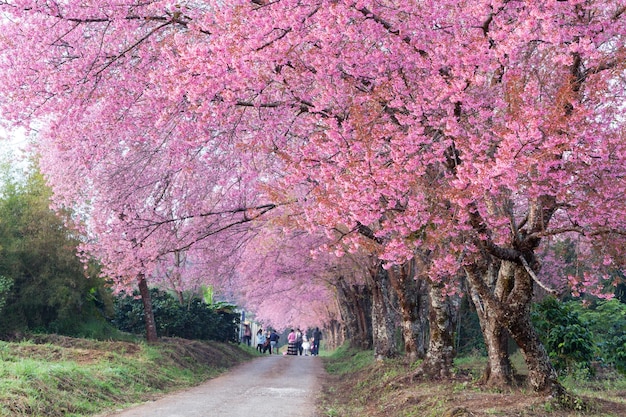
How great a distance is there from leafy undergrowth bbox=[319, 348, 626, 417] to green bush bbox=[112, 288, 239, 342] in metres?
8.52

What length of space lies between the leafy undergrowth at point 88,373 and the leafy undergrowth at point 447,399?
3.49 meters

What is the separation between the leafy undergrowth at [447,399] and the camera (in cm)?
720

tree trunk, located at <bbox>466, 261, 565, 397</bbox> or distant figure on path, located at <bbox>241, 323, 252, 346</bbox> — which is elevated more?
distant figure on path, located at <bbox>241, 323, 252, 346</bbox>

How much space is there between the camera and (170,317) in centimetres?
2164

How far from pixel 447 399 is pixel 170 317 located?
15.3m

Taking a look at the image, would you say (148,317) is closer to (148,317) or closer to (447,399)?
(148,317)

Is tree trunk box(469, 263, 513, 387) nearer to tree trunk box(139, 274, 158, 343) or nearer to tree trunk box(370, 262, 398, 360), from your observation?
tree trunk box(370, 262, 398, 360)

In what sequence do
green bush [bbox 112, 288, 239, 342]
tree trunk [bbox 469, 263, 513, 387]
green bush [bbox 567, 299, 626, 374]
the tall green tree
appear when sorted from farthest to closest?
green bush [bbox 112, 288, 239, 342]
the tall green tree
green bush [bbox 567, 299, 626, 374]
tree trunk [bbox 469, 263, 513, 387]

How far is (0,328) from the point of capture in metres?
16.4

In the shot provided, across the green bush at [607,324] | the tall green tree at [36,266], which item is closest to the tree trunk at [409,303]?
the green bush at [607,324]

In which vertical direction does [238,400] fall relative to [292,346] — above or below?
below

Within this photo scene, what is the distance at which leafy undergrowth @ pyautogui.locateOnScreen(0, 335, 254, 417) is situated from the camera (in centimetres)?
768

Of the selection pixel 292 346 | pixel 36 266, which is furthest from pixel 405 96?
pixel 292 346

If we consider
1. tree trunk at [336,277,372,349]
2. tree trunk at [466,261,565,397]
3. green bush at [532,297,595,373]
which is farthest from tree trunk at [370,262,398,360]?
tree trunk at [466,261,565,397]
